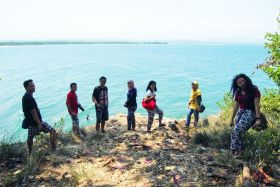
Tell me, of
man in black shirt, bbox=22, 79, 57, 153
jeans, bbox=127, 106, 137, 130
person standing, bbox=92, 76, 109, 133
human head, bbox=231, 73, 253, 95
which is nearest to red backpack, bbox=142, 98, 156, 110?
jeans, bbox=127, 106, 137, 130

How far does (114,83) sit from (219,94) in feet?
57.4

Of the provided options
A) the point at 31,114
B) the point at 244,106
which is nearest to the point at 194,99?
the point at 244,106

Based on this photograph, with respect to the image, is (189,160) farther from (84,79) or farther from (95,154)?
(84,79)

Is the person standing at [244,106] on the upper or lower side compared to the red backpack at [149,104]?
upper

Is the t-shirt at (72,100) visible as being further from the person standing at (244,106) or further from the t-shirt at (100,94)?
the person standing at (244,106)

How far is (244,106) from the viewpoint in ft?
26.2

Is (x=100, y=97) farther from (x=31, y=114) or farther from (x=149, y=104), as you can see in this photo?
(x=31, y=114)

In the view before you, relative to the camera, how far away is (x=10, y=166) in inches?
315

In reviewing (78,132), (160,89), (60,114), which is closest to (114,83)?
(160,89)

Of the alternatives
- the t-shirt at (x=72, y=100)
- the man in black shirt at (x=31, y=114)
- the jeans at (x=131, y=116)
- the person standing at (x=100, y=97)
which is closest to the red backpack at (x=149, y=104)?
the jeans at (x=131, y=116)

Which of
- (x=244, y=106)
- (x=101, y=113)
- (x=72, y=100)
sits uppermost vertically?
(x=244, y=106)

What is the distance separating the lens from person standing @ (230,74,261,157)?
7738 millimetres

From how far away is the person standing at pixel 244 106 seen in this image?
7738 millimetres

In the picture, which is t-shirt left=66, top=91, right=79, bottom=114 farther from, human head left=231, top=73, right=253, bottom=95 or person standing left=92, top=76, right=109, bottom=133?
human head left=231, top=73, right=253, bottom=95
